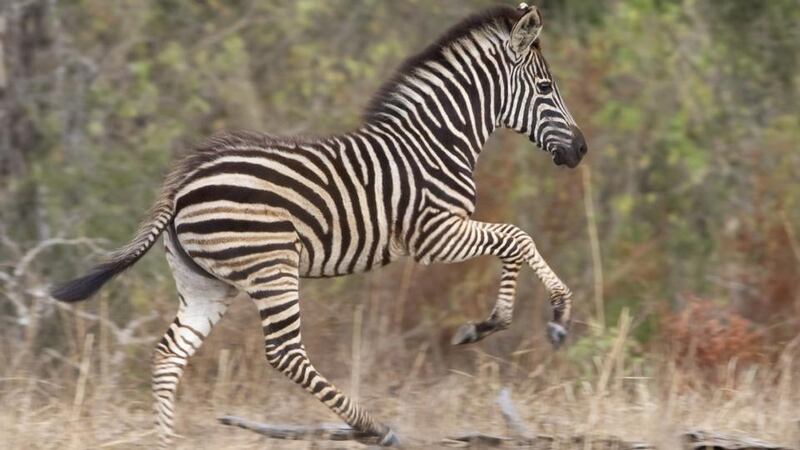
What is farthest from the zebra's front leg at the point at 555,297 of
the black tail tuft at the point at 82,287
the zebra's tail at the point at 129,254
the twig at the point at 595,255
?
the black tail tuft at the point at 82,287

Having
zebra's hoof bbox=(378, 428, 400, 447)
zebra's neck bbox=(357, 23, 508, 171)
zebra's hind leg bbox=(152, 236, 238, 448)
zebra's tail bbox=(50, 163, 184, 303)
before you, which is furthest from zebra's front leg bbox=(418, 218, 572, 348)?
zebra's tail bbox=(50, 163, 184, 303)

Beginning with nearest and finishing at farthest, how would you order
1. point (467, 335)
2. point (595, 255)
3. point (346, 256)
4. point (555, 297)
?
point (346, 256) → point (555, 297) → point (467, 335) → point (595, 255)

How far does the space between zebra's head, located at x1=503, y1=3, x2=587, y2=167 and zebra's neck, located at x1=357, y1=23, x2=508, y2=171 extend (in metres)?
0.07

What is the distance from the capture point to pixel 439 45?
23.6 feet

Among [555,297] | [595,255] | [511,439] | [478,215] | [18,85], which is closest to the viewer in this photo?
[511,439]

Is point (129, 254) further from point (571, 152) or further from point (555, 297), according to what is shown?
point (571, 152)

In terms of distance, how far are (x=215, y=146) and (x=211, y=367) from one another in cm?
231

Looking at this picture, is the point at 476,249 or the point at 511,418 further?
the point at 476,249

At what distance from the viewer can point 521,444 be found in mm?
6477

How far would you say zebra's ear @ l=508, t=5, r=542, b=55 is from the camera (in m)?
7.10

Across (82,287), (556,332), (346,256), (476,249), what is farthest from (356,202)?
(82,287)

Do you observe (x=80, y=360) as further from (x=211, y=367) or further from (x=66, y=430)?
(x=66, y=430)

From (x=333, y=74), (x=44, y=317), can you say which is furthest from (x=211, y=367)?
(x=333, y=74)

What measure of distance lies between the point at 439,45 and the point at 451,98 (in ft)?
1.09
